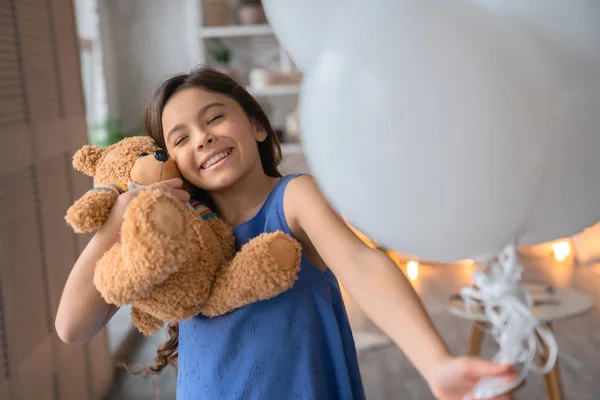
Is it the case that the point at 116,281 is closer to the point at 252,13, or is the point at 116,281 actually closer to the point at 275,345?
the point at 275,345

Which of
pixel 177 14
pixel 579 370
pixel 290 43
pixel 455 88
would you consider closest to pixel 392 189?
pixel 455 88

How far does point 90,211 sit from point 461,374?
46 cm

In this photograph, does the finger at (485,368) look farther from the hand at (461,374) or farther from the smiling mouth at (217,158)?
the smiling mouth at (217,158)

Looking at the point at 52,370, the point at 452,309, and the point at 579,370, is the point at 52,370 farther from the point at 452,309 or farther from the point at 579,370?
the point at 579,370

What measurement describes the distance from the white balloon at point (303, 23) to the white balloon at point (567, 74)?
173 millimetres

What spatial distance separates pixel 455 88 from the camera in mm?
478

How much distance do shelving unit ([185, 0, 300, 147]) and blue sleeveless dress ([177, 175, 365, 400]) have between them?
3106 mm

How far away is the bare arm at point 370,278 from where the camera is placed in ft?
2.00

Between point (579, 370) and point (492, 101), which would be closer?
point (492, 101)

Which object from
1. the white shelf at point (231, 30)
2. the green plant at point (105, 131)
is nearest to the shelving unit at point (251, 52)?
the white shelf at point (231, 30)

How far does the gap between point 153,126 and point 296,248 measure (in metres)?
0.29

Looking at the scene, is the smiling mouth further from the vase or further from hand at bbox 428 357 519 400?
the vase

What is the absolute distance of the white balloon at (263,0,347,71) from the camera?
62 cm

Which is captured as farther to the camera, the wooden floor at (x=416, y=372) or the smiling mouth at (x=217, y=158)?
the wooden floor at (x=416, y=372)
